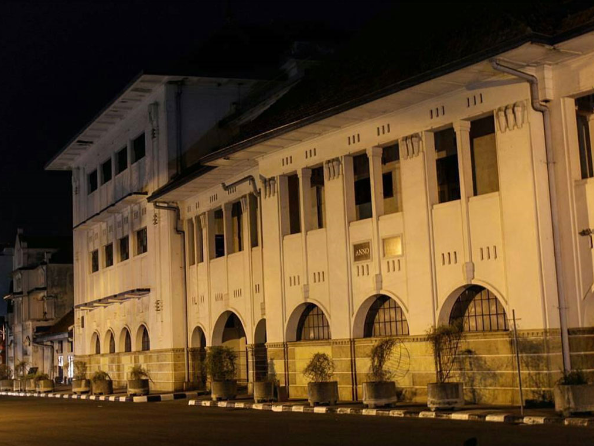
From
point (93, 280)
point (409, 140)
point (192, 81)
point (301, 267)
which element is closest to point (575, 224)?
point (409, 140)

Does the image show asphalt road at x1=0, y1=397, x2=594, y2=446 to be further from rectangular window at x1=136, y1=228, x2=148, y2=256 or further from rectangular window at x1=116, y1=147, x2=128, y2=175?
rectangular window at x1=116, y1=147, x2=128, y2=175

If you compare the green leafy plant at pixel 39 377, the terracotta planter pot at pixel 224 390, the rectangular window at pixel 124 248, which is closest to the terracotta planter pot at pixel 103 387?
the rectangular window at pixel 124 248

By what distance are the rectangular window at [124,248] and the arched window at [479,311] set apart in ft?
82.7

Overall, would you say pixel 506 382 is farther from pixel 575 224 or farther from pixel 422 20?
pixel 422 20

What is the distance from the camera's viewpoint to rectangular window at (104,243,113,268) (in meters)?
52.2

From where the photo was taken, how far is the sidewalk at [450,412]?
20.1 metres

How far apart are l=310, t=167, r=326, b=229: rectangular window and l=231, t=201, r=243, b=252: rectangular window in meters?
6.43

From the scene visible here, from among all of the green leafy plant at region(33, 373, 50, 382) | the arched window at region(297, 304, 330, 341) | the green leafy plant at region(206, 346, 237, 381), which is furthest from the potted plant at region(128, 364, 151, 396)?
the green leafy plant at region(33, 373, 50, 382)

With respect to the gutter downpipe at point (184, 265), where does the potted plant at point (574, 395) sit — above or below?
below

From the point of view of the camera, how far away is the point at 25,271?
264 feet

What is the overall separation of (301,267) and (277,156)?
148 inches

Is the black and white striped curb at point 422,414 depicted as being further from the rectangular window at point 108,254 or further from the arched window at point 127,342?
the rectangular window at point 108,254

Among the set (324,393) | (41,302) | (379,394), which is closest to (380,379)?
(379,394)

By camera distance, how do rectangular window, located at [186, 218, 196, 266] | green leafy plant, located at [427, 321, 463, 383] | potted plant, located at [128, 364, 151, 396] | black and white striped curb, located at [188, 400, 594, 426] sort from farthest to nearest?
rectangular window, located at [186, 218, 196, 266]
potted plant, located at [128, 364, 151, 396]
green leafy plant, located at [427, 321, 463, 383]
black and white striped curb, located at [188, 400, 594, 426]
